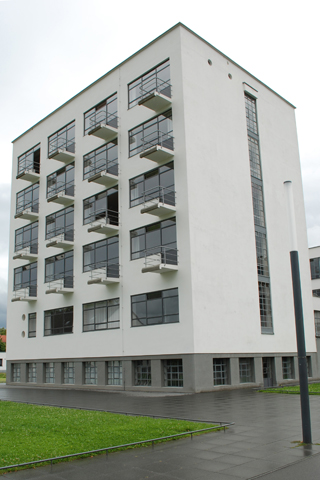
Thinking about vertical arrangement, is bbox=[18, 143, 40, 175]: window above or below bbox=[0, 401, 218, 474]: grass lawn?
above

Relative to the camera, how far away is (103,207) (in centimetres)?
3188

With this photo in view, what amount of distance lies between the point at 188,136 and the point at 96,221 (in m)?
8.99

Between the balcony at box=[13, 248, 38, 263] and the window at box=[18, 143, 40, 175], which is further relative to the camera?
the window at box=[18, 143, 40, 175]

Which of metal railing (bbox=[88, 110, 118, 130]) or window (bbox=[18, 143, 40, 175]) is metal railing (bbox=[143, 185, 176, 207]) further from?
window (bbox=[18, 143, 40, 175])

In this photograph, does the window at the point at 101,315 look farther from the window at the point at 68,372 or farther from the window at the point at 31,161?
the window at the point at 31,161

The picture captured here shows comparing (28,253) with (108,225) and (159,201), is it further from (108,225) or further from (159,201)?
(159,201)

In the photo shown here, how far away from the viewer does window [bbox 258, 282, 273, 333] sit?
30.0 meters

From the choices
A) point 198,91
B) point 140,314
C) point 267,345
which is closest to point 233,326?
point 267,345

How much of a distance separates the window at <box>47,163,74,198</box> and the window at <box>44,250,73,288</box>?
194 inches

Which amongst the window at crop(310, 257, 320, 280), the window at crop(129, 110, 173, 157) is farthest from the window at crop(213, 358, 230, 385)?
the window at crop(310, 257, 320, 280)

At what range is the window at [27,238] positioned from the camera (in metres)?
38.7

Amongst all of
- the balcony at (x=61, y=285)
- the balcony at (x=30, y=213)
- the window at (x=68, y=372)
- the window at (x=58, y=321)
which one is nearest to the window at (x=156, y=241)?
the balcony at (x=61, y=285)

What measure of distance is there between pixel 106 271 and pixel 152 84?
12830 millimetres

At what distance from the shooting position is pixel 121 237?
29984mm
